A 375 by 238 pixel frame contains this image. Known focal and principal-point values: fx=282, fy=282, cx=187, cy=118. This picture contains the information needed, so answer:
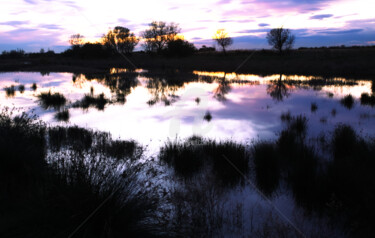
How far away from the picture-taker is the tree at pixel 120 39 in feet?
228

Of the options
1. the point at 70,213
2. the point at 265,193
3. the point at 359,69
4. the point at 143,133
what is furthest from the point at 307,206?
the point at 359,69

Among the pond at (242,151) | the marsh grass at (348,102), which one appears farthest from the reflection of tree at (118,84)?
Answer: the marsh grass at (348,102)

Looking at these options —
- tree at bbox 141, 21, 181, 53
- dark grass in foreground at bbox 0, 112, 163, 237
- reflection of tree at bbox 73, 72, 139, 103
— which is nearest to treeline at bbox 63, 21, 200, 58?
tree at bbox 141, 21, 181, 53

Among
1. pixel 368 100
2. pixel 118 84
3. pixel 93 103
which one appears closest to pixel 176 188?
pixel 93 103

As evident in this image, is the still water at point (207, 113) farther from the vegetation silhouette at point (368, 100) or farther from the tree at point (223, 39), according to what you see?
the tree at point (223, 39)

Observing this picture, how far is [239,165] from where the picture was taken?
6582mm

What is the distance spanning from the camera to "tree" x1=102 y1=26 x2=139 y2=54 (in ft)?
228

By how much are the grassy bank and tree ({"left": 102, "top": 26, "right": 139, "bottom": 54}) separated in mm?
65915

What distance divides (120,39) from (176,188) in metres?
70.2

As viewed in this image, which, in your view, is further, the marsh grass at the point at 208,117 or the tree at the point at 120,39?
the tree at the point at 120,39

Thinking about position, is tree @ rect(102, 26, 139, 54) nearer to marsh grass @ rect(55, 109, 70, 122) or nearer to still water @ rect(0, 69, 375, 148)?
still water @ rect(0, 69, 375, 148)

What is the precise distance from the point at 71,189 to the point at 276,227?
2992 millimetres

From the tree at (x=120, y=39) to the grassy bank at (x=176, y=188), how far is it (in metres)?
65.9

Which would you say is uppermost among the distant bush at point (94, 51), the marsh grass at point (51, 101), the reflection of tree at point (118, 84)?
the distant bush at point (94, 51)
